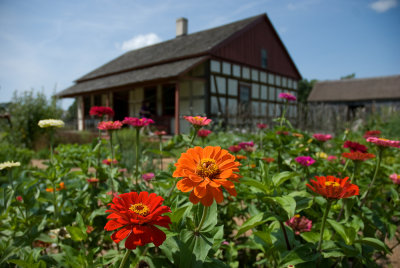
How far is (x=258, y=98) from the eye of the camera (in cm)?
1337

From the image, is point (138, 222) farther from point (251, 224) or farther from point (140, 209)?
point (251, 224)

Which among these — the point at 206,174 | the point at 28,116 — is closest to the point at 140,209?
the point at 206,174

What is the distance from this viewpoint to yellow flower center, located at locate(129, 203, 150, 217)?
69 cm

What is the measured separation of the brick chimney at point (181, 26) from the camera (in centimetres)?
1595

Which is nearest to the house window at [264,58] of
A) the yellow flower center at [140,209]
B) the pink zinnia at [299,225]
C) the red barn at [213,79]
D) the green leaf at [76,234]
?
the red barn at [213,79]

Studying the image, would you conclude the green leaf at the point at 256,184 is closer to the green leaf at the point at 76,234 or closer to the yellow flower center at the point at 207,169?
the yellow flower center at the point at 207,169

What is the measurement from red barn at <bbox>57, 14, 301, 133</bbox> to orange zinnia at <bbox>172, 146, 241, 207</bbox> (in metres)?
8.38

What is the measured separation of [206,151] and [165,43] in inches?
636

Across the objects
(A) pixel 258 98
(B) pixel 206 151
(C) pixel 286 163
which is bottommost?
(C) pixel 286 163

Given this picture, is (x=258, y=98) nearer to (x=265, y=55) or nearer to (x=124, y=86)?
(x=265, y=55)

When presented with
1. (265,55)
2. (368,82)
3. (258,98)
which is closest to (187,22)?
(265,55)

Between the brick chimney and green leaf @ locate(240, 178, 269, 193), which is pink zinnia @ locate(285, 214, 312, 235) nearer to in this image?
green leaf @ locate(240, 178, 269, 193)

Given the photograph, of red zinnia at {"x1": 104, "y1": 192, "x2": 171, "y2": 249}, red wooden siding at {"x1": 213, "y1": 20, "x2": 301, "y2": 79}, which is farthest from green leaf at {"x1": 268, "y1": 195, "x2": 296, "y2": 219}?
red wooden siding at {"x1": 213, "y1": 20, "x2": 301, "y2": 79}

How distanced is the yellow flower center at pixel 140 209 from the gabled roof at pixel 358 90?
2601 cm
